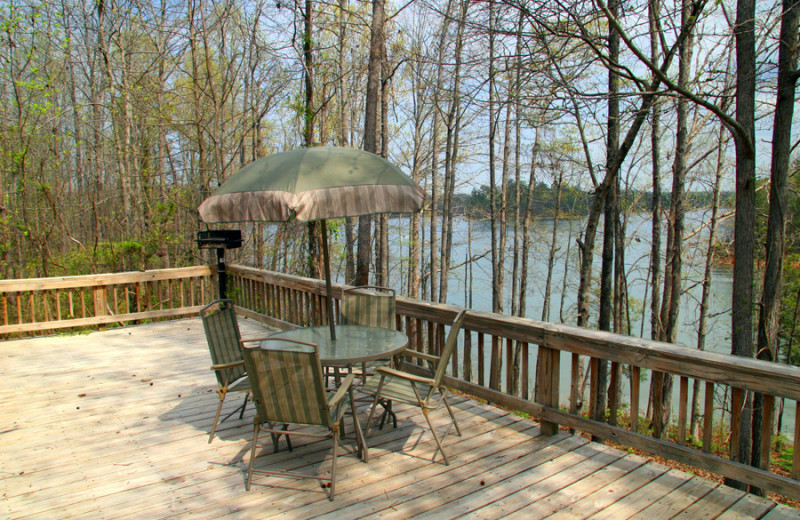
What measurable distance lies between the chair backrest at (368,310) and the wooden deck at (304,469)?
2.58 ft

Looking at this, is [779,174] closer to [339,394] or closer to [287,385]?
[339,394]

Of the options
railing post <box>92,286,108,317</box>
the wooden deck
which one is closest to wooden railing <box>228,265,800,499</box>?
the wooden deck

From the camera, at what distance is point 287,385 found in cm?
268

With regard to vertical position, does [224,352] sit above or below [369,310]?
below

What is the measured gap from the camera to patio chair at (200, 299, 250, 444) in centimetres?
331

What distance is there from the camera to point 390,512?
2.46m

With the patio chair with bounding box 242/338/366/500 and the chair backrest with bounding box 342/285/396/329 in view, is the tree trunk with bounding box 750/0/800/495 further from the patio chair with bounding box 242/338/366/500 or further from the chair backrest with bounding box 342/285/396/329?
the patio chair with bounding box 242/338/366/500

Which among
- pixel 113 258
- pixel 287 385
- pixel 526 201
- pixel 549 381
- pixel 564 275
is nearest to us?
pixel 287 385

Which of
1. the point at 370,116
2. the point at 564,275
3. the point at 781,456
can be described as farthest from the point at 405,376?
the point at 564,275

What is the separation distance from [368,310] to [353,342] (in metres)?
0.79

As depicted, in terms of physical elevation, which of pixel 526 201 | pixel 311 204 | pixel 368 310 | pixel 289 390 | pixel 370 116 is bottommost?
pixel 289 390

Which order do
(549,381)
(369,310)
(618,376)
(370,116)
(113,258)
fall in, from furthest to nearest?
1. (113,258)
2. (370,116)
3. (369,310)
4. (618,376)
5. (549,381)

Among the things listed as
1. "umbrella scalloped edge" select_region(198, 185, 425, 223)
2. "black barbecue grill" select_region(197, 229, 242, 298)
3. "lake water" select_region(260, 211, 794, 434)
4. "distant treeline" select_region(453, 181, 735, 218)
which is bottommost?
"lake water" select_region(260, 211, 794, 434)

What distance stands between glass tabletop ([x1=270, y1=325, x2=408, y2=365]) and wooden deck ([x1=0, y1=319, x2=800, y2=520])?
0.62m
